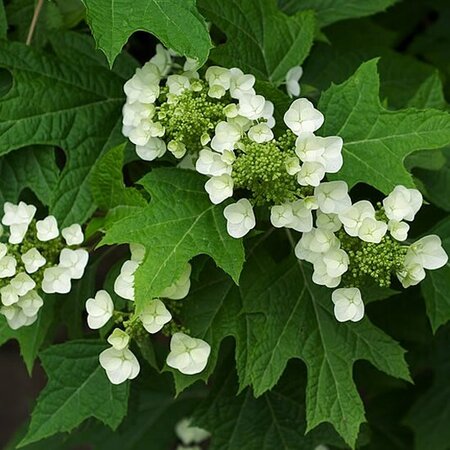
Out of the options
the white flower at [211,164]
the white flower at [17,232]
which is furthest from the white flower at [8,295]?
the white flower at [211,164]

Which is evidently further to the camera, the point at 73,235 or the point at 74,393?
the point at 74,393

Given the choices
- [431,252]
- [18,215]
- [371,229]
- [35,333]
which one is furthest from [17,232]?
[431,252]

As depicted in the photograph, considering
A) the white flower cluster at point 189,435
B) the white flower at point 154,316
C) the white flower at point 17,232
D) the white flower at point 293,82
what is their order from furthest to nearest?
1. the white flower cluster at point 189,435
2. the white flower at point 293,82
3. the white flower at point 17,232
4. the white flower at point 154,316

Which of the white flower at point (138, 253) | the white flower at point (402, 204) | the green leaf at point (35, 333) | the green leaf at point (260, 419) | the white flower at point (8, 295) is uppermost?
the white flower at point (402, 204)

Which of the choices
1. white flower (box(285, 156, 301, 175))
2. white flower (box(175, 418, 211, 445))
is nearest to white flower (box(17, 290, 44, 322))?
white flower (box(285, 156, 301, 175))

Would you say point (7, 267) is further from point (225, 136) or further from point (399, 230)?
point (399, 230)

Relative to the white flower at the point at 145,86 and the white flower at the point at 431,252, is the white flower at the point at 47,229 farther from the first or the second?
the white flower at the point at 431,252
